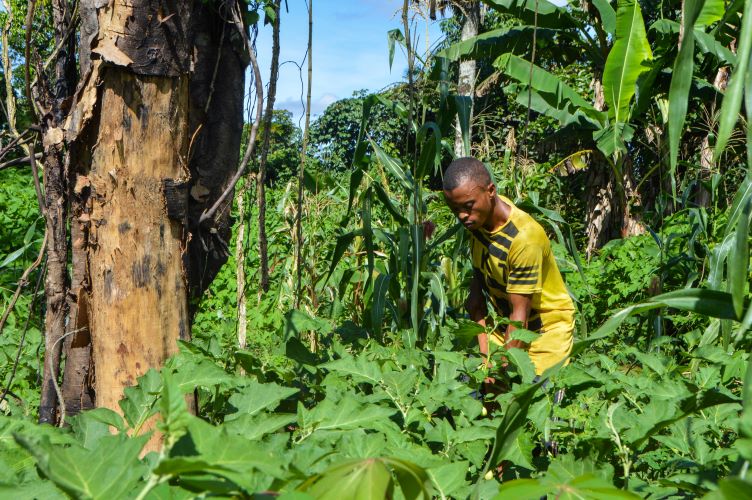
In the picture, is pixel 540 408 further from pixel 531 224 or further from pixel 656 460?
pixel 531 224

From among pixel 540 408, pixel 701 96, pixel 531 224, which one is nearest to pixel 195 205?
pixel 540 408

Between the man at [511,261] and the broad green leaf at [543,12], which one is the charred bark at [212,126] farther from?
the broad green leaf at [543,12]

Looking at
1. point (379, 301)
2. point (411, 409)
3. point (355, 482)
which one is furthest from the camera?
point (379, 301)

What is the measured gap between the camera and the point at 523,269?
332 centimetres

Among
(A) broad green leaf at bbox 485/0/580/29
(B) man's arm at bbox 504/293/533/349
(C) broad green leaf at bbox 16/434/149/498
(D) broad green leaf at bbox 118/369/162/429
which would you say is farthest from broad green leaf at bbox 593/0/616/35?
(C) broad green leaf at bbox 16/434/149/498

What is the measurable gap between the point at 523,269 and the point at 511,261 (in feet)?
0.22

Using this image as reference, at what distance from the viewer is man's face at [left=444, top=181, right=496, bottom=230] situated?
3256 millimetres

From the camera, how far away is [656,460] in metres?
2.33

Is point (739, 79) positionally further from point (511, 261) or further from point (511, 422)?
point (511, 261)

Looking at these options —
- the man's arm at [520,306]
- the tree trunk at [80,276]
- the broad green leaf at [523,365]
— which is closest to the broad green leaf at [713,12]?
the man's arm at [520,306]

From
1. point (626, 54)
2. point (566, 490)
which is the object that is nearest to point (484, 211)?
point (566, 490)

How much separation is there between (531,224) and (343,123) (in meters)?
22.0

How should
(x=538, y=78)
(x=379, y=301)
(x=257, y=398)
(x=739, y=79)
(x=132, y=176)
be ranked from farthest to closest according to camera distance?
(x=538, y=78), (x=379, y=301), (x=132, y=176), (x=257, y=398), (x=739, y=79)

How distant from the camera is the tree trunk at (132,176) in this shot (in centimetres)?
222
